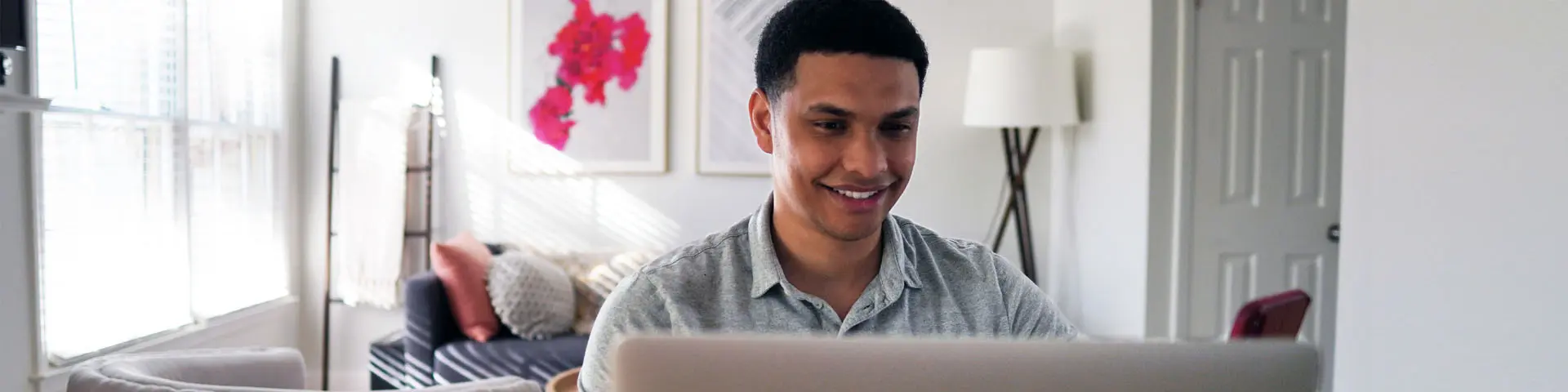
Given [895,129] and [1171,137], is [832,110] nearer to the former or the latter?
[895,129]

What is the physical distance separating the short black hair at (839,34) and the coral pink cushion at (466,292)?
2.88 m

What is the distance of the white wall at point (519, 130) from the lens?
4.53 meters

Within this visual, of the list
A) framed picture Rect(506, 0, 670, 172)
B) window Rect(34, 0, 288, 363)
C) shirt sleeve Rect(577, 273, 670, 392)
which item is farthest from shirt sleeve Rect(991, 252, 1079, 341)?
framed picture Rect(506, 0, 670, 172)

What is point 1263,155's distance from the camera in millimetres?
3703

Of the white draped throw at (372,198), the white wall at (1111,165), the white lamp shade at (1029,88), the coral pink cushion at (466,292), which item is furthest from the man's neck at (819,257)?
the white draped throw at (372,198)

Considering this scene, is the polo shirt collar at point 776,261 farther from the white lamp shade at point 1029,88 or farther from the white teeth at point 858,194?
the white lamp shade at point 1029,88

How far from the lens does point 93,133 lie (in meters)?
3.10

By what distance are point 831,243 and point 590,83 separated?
349cm

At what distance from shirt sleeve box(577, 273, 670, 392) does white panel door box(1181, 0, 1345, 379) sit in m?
2.99

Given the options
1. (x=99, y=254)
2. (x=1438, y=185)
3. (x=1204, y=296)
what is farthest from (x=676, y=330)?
(x=1204, y=296)

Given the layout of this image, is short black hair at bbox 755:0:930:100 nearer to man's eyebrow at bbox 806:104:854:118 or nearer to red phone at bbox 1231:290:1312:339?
man's eyebrow at bbox 806:104:854:118

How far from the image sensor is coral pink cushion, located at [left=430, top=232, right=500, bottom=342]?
12.4 feet

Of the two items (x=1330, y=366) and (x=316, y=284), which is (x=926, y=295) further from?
(x=316, y=284)

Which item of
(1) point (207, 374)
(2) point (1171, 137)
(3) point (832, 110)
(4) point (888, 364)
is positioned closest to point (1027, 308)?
(3) point (832, 110)
